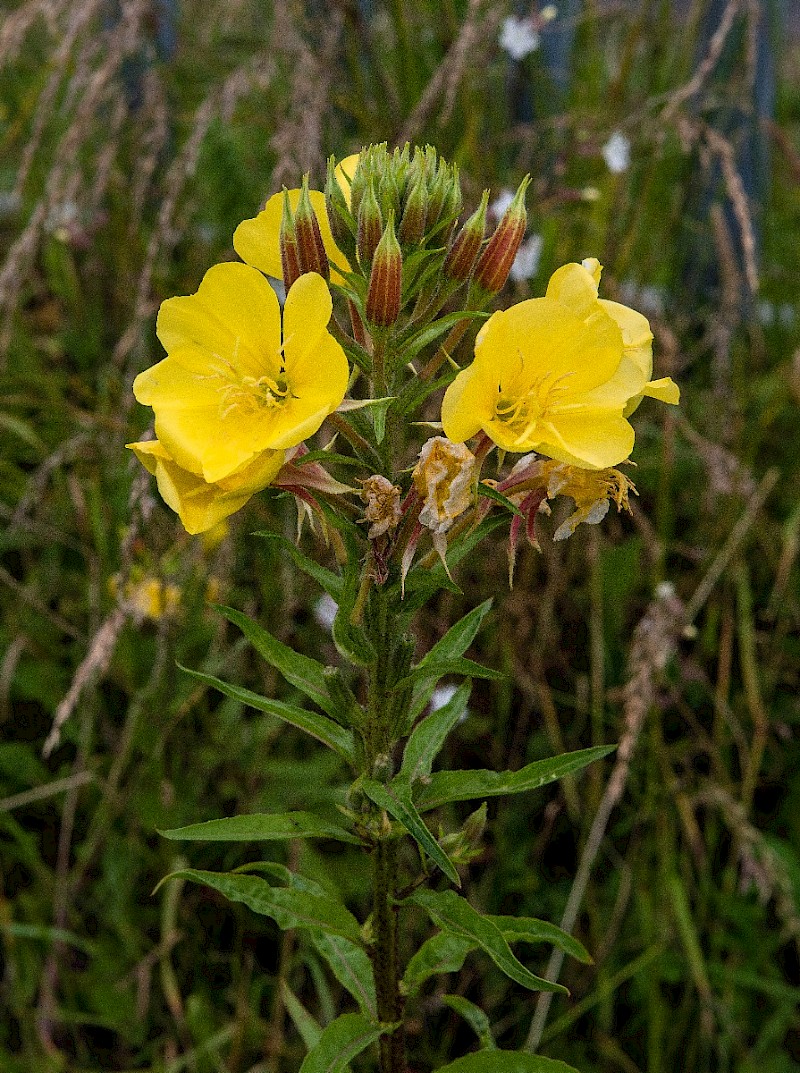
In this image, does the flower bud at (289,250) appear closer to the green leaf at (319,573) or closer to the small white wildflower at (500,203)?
the green leaf at (319,573)

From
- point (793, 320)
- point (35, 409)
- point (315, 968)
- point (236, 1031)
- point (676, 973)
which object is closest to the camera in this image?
point (315, 968)

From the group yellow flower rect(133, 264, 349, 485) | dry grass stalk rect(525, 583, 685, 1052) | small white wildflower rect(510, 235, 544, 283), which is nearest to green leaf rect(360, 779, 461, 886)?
yellow flower rect(133, 264, 349, 485)

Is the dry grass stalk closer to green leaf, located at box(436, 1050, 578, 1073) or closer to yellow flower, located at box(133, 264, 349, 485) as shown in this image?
green leaf, located at box(436, 1050, 578, 1073)

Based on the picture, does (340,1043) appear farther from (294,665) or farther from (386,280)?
(386,280)

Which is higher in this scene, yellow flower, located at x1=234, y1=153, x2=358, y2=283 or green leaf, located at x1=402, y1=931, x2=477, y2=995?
yellow flower, located at x1=234, y1=153, x2=358, y2=283

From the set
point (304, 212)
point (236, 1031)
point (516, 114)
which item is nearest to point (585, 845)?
point (236, 1031)

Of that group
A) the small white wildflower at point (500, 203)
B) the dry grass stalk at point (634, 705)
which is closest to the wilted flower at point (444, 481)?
the dry grass stalk at point (634, 705)

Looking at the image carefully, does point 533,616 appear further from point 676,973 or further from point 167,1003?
point 167,1003
